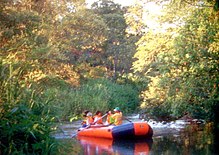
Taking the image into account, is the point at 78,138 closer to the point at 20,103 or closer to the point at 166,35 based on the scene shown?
the point at 166,35

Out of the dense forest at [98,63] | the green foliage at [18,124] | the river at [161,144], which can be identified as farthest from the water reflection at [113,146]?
the green foliage at [18,124]

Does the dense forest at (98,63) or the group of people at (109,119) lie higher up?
the dense forest at (98,63)

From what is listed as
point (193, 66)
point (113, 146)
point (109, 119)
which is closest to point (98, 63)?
point (109, 119)

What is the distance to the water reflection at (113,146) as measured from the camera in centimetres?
1125

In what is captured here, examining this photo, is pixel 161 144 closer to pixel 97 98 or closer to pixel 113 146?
pixel 113 146

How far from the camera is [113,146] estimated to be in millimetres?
12719

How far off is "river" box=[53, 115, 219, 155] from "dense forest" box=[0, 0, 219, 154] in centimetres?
77

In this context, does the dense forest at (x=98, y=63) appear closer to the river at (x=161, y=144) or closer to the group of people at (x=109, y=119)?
the river at (x=161, y=144)

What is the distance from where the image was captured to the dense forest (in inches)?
301

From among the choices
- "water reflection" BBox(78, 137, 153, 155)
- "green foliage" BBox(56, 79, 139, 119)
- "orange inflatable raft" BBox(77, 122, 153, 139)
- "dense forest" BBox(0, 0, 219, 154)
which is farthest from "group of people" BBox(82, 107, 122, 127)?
"green foliage" BBox(56, 79, 139, 119)

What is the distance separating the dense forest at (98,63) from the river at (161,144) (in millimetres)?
767

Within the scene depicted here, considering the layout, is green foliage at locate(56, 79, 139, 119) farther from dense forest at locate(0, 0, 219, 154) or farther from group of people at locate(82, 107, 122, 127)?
group of people at locate(82, 107, 122, 127)

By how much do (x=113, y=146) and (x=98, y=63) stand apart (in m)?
17.6

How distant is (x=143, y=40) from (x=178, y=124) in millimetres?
4439
